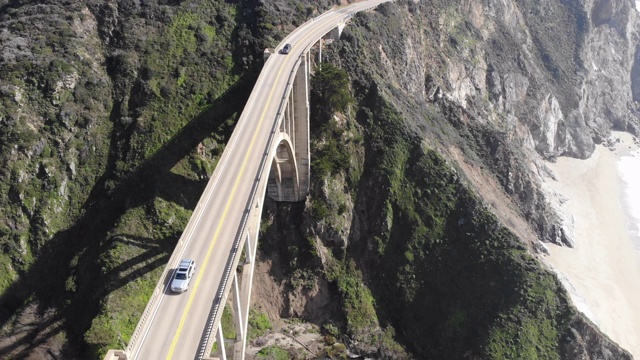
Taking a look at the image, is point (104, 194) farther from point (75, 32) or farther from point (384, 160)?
point (384, 160)

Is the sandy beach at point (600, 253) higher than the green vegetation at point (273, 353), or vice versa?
the green vegetation at point (273, 353)

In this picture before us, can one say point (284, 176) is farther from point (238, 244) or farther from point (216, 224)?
point (238, 244)

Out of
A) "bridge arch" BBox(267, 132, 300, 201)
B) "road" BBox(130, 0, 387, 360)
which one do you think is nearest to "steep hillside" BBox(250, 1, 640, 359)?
"bridge arch" BBox(267, 132, 300, 201)

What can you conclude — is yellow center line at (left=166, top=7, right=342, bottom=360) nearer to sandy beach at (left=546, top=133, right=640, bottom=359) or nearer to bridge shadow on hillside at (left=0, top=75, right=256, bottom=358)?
bridge shadow on hillside at (left=0, top=75, right=256, bottom=358)

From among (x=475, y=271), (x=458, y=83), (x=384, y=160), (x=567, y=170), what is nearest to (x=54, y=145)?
(x=384, y=160)

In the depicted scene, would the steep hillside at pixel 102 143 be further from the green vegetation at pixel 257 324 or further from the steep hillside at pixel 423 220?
the steep hillside at pixel 423 220

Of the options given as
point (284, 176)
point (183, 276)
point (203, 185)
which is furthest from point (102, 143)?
point (183, 276)

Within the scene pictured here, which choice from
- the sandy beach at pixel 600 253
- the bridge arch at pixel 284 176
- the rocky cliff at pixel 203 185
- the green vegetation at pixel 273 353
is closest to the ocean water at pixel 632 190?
the sandy beach at pixel 600 253
